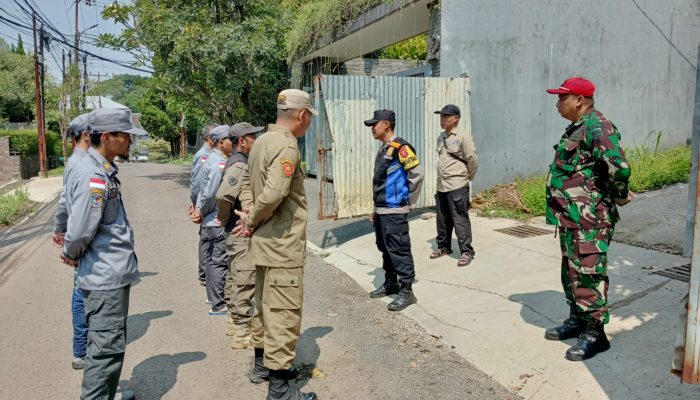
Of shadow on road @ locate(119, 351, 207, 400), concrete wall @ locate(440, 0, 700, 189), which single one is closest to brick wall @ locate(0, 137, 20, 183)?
concrete wall @ locate(440, 0, 700, 189)

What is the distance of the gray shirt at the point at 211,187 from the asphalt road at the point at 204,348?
3.08ft

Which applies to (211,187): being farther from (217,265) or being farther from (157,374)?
(157,374)

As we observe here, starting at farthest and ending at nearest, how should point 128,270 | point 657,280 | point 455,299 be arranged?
point 455,299, point 657,280, point 128,270

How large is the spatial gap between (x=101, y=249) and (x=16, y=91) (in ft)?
156

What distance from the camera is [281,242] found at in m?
3.42

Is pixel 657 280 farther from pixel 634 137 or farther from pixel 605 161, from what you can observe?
pixel 634 137

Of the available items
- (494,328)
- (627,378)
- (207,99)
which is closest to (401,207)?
(494,328)

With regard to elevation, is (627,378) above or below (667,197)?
below

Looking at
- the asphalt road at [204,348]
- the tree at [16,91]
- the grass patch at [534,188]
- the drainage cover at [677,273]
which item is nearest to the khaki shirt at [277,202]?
the asphalt road at [204,348]

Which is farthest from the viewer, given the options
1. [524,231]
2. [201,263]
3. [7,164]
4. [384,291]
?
[7,164]

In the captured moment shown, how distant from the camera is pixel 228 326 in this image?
15.7 feet

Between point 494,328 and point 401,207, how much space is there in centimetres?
142

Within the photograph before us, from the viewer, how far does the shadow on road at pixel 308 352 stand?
3.95 meters

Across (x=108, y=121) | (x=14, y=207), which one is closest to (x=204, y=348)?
(x=108, y=121)
